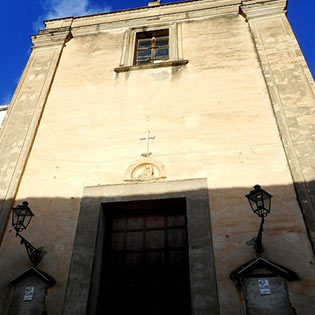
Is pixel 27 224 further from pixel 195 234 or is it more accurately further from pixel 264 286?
pixel 264 286

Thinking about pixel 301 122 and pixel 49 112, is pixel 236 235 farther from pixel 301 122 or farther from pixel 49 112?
pixel 49 112

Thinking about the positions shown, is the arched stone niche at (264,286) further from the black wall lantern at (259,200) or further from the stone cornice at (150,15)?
the stone cornice at (150,15)

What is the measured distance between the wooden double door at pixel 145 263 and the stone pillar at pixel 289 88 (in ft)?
6.10

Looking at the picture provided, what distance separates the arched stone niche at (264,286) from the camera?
157 inches

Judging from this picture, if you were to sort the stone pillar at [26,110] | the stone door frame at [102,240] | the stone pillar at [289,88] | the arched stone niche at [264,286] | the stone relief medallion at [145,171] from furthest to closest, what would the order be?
the stone pillar at [26,110]
the stone relief medallion at [145,171]
the stone pillar at [289,88]
the stone door frame at [102,240]
the arched stone niche at [264,286]

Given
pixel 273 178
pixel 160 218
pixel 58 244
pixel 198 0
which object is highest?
pixel 198 0

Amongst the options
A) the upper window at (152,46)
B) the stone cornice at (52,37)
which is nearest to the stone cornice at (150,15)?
the stone cornice at (52,37)

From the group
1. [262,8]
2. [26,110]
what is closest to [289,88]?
[262,8]

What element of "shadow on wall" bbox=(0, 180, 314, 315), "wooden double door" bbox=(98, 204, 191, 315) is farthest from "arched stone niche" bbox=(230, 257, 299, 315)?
"wooden double door" bbox=(98, 204, 191, 315)

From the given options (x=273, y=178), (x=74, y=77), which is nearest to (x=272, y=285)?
(x=273, y=178)

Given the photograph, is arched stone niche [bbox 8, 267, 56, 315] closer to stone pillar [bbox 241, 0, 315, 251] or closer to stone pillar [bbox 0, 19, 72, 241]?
stone pillar [bbox 0, 19, 72, 241]

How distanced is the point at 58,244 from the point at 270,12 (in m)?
6.83

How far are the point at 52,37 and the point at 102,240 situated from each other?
19.5 feet

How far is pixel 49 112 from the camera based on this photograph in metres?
6.96
